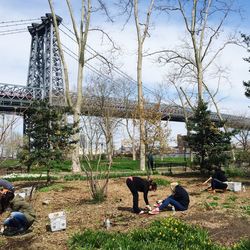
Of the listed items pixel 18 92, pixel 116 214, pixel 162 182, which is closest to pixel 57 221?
pixel 116 214

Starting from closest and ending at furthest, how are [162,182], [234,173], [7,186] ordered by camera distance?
[7,186], [162,182], [234,173]

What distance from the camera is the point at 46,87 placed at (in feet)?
197

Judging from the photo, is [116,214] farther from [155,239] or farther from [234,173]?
[234,173]

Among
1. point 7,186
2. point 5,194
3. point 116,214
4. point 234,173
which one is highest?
point 7,186

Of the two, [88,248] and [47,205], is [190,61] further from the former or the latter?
[88,248]

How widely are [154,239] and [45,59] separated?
6046cm

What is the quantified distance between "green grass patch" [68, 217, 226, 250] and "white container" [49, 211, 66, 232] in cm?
92

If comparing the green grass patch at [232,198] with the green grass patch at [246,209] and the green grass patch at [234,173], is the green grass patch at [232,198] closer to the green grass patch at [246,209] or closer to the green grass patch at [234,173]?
the green grass patch at [246,209]

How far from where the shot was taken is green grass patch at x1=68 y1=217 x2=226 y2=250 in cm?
684

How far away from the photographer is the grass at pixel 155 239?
681 cm

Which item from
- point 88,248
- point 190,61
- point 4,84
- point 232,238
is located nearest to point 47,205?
point 88,248

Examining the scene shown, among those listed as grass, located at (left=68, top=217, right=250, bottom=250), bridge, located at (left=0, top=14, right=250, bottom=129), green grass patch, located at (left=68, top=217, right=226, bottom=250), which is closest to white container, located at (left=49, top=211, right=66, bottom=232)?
green grass patch, located at (left=68, top=217, right=226, bottom=250)

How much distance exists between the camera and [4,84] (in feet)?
184

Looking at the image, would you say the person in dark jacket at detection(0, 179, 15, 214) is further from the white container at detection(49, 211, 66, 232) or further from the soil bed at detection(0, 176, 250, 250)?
the white container at detection(49, 211, 66, 232)
